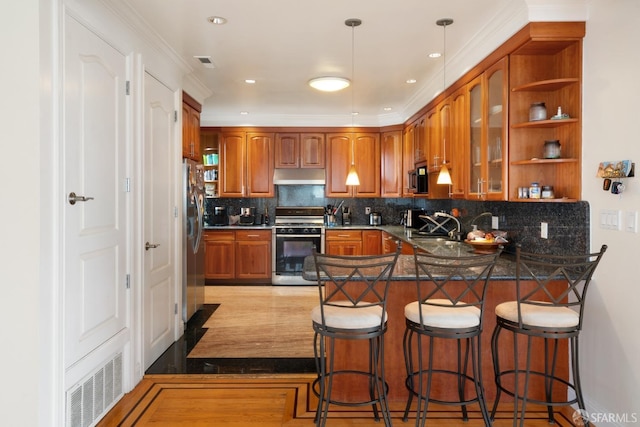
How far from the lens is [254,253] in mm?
6211

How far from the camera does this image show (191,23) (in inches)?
121

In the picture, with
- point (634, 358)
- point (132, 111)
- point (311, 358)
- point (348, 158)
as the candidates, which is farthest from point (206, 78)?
point (634, 358)

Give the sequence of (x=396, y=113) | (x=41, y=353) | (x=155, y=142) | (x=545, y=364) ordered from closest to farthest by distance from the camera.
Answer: (x=41, y=353), (x=545, y=364), (x=155, y=142), (x=396, y=113)

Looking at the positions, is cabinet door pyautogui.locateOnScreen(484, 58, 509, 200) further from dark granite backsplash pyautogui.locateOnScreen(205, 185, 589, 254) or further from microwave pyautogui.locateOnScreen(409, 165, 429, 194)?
microwave pyautogui.locateOnScreen(409, 165, 429, 194)

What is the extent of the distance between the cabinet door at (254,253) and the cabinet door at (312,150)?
4.16 feet

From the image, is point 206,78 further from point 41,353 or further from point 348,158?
point 41,353

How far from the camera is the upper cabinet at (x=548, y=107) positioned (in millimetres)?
2635

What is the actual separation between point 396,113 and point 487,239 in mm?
3285

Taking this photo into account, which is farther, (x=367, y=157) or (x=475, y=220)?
(x=367, y=157)

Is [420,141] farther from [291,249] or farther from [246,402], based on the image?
[246,402]

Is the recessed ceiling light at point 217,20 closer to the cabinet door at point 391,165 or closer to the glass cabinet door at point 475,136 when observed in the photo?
the glass cabinet door at point 475,136

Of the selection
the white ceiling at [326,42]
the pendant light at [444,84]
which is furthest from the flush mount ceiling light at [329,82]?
the pendant light at [444,84]

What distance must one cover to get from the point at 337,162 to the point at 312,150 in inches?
17.0

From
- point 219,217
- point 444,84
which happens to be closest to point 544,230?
point 444,84
